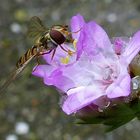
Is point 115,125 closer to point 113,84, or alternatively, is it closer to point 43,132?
point 113,84

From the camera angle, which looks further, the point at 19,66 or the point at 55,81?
the point at 19,66

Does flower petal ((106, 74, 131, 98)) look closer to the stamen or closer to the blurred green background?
the stamen

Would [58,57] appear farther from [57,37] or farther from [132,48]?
[132,48]

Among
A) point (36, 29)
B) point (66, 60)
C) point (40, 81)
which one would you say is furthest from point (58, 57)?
point (40, 81)

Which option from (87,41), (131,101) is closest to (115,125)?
(131,101)

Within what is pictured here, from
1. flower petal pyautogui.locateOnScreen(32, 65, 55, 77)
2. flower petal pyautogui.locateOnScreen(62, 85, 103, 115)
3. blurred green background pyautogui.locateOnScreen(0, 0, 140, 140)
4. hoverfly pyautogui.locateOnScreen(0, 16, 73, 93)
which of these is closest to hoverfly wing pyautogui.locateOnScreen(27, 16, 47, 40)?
hoverfly pyautogui.locateOnScreen(0, 16, 73, 93)

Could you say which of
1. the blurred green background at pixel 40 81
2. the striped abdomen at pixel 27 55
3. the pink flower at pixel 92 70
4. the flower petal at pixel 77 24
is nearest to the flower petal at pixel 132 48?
the pink flower at pixel 92 70

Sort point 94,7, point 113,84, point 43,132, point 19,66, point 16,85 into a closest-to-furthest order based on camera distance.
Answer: point 113,84, point 19,66, point 43,132, point 16,85, point 94,7
